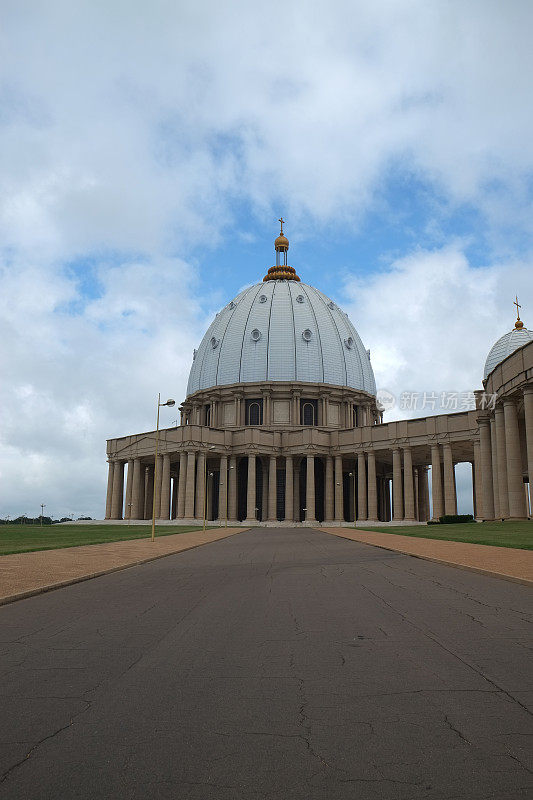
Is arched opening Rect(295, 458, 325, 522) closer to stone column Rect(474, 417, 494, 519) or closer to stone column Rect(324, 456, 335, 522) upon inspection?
stone column Rect(324, 456, 335, 522)

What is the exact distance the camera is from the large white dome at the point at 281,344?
101 meters

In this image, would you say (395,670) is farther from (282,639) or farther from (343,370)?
(343,370)

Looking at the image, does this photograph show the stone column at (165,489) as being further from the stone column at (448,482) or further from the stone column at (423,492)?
the stone column at (423,492)

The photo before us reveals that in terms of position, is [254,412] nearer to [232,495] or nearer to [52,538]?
[232,495]

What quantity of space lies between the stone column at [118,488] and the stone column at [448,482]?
147 feet

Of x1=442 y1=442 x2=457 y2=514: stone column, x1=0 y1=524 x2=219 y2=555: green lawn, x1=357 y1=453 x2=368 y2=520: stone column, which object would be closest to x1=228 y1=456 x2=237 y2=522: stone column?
x1=357 y1=453 x2=368 y2=520: stone column

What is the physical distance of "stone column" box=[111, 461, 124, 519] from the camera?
95688 mm

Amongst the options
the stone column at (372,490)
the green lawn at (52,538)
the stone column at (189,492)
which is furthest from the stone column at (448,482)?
the green lawn at (52,538)

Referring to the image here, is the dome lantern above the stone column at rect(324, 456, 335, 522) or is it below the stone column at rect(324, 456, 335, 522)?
above

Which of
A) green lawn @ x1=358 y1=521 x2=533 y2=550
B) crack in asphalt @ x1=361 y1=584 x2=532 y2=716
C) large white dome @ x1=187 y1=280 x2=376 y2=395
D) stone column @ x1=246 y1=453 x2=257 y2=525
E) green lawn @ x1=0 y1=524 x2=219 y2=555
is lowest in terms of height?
crack in asphalt @ x1=361 y1=584 x2=532 y2=716

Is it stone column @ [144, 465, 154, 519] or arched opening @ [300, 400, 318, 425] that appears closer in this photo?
stone column @ [144, 465, 154, 519]

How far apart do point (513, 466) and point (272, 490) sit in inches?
1801

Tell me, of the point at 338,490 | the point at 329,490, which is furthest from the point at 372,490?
the point at 329,490

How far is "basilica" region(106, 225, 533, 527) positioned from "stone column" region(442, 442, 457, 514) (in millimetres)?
120
